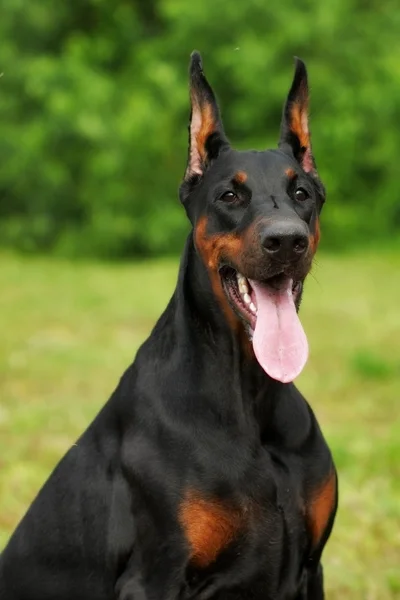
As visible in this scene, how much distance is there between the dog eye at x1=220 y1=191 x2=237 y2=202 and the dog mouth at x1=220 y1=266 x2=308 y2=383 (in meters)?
0.20

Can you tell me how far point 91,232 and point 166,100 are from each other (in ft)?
10.2

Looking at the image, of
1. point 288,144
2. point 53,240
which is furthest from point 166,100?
point 288,144

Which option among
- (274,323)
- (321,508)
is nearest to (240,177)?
(274,323)

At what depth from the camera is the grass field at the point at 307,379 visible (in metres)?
4.91

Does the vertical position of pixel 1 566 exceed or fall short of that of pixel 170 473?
it falls short

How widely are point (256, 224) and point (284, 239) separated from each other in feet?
0.39

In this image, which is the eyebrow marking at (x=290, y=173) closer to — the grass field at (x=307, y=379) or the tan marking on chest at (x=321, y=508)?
the tan marking on chest at (x=321, y=508)

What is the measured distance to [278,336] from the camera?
299cm

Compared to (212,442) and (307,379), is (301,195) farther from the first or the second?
(307,379)

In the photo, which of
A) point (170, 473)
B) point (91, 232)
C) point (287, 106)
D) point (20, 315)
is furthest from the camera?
point (91, 232)

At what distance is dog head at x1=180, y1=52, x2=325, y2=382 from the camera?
2898mm

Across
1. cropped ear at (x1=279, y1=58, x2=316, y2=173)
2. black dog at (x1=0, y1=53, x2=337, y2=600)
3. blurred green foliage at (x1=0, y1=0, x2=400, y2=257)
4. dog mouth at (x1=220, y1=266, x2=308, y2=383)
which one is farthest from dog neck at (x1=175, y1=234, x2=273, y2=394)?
blurred green foliage at (x1=0, y1=0, x2=400, y2=257)

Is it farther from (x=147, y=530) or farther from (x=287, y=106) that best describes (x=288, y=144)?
(x=147, y=530)

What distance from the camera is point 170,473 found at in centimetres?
294
